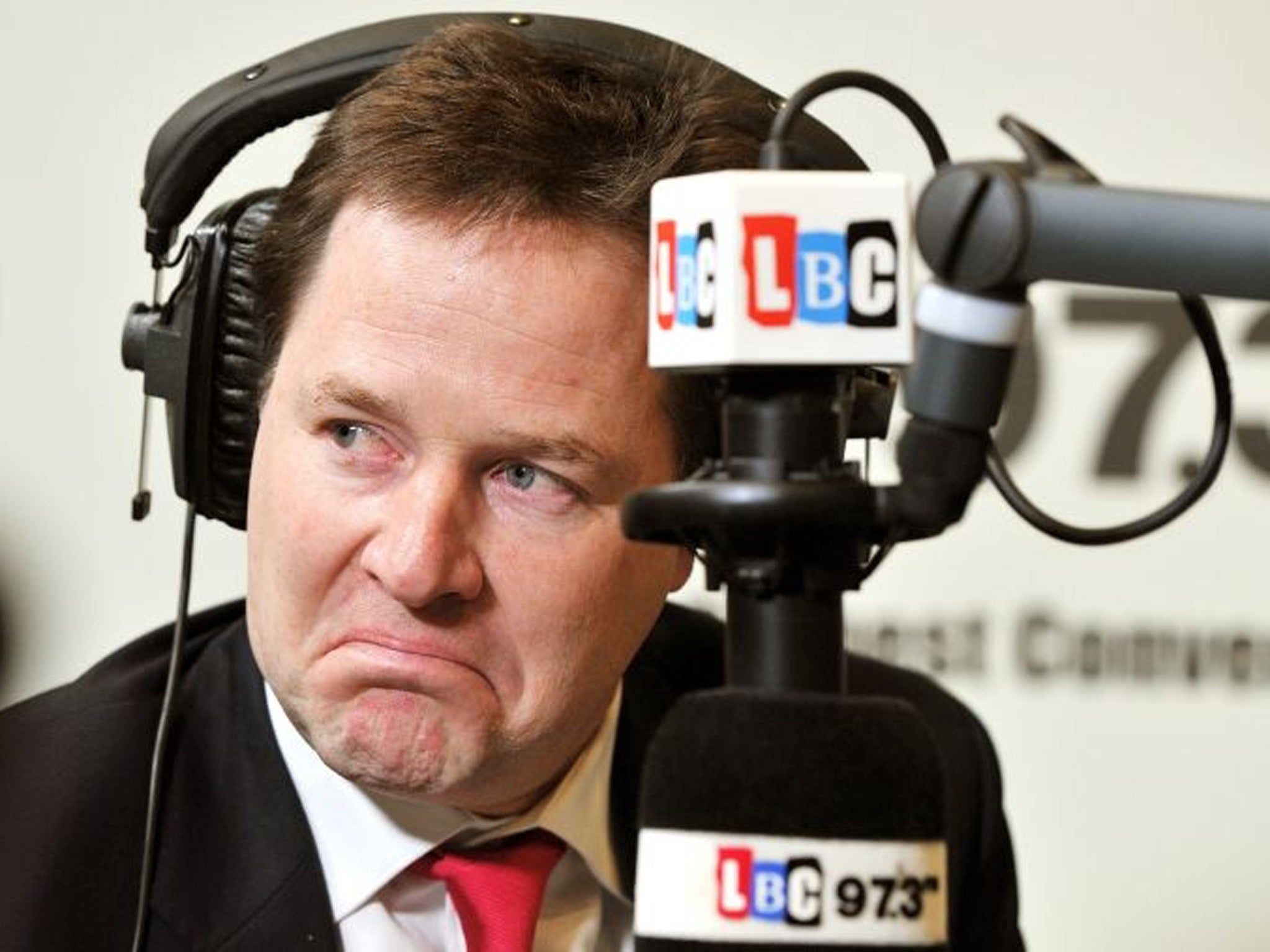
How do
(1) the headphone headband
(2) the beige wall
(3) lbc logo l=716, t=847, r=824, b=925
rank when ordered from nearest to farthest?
(3) lbc logo l=716, t=847, r=824, b=925 → (1) the headphone headband → (2) the beige wall

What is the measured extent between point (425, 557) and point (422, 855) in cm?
25

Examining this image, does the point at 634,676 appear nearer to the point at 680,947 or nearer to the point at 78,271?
the point at 78,271

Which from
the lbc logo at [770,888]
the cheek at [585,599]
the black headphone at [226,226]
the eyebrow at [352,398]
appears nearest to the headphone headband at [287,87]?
the black headphone at [226,226]

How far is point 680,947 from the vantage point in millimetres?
582

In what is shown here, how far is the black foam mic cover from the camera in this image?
58cm

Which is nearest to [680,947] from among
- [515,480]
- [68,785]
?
[515,480]

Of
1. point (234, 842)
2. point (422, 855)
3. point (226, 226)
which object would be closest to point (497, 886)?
point (422, 855)

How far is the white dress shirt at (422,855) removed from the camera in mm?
1136

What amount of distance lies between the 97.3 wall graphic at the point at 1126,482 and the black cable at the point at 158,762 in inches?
25.1

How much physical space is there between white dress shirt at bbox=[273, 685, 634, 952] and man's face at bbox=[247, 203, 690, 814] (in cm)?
7

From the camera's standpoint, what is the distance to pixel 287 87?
1.06 m

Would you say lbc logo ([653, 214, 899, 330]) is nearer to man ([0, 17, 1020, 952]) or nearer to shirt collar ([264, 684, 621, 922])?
man ([0, 17, 1020, 952])

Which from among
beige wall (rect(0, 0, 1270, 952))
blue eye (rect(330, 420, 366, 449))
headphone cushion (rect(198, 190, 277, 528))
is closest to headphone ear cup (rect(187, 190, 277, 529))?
headphone cushion (rect(198, 190, 277, 528))

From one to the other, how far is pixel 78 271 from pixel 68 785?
1.75 feet
